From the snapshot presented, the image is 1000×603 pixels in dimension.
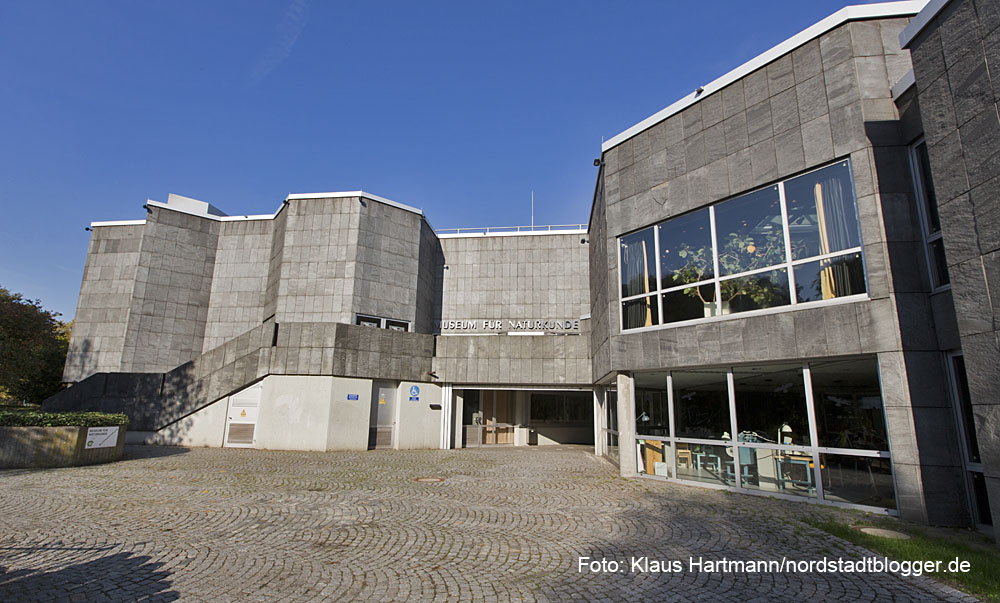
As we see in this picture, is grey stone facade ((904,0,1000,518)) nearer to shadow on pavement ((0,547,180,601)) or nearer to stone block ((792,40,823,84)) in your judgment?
stone block ((792,40,823,84))

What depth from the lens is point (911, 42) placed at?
711 cm

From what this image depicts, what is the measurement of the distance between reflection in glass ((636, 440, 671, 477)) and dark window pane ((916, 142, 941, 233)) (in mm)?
6659

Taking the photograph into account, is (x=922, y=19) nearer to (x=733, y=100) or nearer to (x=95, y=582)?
(x=733, y=100)

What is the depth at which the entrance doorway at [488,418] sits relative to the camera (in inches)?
845

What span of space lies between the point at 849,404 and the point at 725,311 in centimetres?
281

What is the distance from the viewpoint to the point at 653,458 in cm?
1183

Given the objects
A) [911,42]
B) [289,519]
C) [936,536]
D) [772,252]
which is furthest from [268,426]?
[911,42]

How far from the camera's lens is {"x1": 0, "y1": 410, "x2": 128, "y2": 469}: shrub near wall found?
468 inches

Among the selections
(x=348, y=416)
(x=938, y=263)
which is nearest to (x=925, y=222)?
(x=938, y=263)

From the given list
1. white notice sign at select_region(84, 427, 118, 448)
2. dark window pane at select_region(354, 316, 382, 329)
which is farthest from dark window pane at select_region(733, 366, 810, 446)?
white notice sign at select_region(84, 427, 118, 448)

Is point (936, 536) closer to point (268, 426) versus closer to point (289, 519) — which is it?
point (289, 519)

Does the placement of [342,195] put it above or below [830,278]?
above

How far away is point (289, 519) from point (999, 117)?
10.8 m

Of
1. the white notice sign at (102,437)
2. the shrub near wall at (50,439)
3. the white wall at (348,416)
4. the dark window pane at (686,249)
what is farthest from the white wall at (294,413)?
the dark window pane at (686,249)
